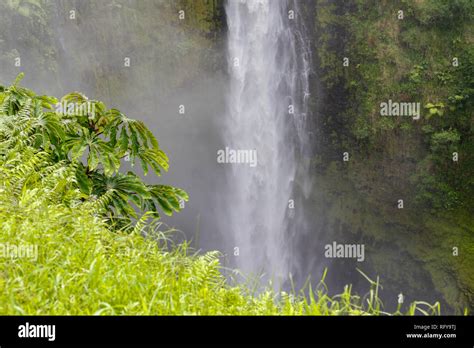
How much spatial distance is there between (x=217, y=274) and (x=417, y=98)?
19563mm

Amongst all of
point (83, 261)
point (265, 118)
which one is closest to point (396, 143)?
point (265, 118)

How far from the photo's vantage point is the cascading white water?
20859 millimetres

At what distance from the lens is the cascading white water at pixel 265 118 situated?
20.9m

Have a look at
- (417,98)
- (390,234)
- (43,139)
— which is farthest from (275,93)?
(43,139)

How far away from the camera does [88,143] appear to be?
438 centimetres

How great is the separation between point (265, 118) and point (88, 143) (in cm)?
1709

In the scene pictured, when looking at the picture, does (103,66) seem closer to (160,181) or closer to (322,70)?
(160,181)

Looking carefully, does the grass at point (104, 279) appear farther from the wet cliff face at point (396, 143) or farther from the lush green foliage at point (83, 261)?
the wet cliff face at point (396, 143)

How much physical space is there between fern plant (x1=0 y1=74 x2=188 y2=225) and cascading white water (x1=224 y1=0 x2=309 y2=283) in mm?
16174

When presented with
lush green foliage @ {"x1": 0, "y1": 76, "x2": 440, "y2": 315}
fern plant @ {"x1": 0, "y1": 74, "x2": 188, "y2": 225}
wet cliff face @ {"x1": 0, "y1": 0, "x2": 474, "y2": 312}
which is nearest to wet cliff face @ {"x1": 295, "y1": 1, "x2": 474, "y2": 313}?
wet cliff face @ {"x1": 0, "y1": 0, "x2": 474, "y2": 312}

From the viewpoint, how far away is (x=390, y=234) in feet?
66.0

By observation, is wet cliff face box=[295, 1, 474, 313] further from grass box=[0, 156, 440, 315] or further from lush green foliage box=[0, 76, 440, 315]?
grass box=[0, 156, 440, 315]

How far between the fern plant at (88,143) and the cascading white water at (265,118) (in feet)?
53.1

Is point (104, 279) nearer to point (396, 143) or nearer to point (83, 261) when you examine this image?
point (83, 261)
